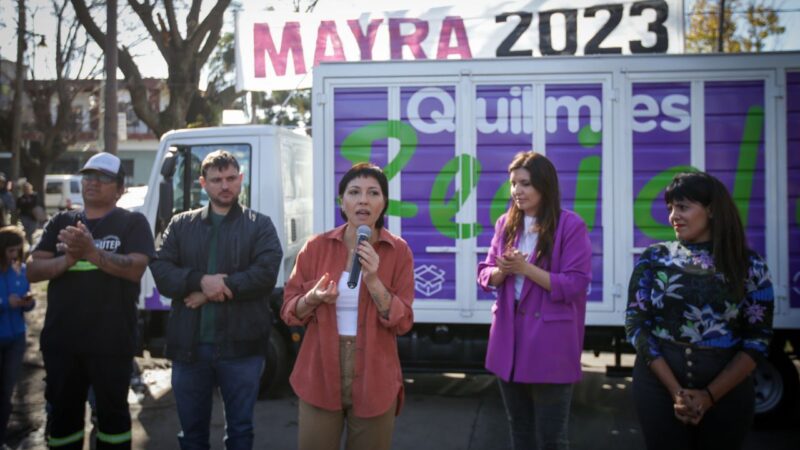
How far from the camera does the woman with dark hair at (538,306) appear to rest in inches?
136

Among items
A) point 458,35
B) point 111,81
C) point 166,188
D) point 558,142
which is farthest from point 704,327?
point 111,81

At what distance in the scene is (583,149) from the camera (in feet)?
18.5

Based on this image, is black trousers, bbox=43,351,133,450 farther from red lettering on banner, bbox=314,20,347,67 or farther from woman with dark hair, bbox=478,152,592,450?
red lettering on banner, bbox=314,20,347,67

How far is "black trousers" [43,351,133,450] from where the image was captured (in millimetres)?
3875

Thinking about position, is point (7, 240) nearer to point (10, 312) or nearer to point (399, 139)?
point (10, 312)

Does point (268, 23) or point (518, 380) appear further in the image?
point (268, 23)

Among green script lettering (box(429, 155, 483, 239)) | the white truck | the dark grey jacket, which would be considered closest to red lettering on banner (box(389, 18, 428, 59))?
the white truck

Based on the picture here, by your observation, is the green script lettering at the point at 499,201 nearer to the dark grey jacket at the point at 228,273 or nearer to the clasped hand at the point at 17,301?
the dark grey jacket at the point at 228,273

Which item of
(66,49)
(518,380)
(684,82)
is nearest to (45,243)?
(518,380)

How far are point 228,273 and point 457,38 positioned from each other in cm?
492

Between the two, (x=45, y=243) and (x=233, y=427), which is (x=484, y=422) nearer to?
(x=233, y=427)

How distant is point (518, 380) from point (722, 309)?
1002 millimetres

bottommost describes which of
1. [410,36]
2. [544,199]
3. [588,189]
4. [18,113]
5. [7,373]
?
[7,373]

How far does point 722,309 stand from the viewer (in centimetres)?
295
